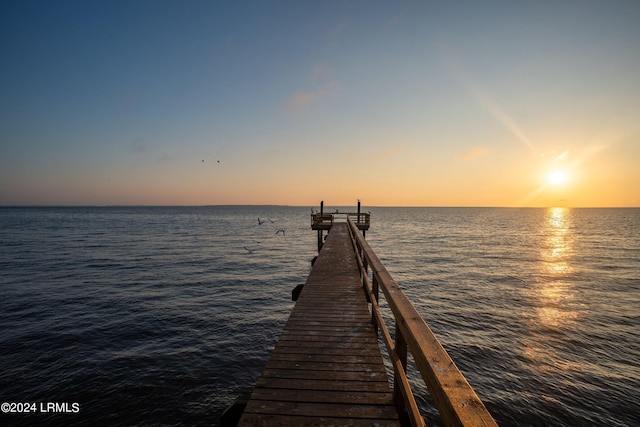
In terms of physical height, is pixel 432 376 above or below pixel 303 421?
above

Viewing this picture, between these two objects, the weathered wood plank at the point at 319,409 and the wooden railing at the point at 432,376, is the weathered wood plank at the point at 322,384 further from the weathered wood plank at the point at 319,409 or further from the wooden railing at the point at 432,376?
the wooden railing at the point at 432,376

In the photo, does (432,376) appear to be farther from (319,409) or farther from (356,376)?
(356,376)

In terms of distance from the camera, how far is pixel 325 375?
12.5 ft

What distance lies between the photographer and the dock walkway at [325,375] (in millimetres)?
3061

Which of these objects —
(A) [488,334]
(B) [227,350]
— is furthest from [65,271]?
(A) [488,334]

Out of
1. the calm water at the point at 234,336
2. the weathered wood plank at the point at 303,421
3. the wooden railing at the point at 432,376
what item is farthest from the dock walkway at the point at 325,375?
the calm water at the point at 234,336

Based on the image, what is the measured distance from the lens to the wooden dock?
65.8 inches

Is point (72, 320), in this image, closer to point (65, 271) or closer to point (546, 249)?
point (65, 271)

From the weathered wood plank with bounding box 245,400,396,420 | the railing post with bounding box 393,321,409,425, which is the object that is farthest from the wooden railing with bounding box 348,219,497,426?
the weathered wood plank with bounding box 245,400,396,420

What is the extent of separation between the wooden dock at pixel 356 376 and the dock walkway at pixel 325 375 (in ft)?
0.03

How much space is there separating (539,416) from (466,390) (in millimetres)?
7801

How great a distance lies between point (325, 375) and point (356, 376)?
15.3 inches

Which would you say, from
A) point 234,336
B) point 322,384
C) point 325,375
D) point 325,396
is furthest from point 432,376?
point 234,336

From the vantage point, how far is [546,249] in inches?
1297
